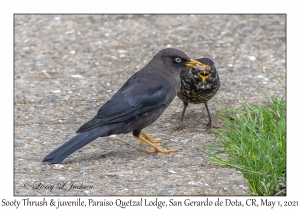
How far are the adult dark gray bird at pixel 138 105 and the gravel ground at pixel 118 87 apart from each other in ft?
0.67

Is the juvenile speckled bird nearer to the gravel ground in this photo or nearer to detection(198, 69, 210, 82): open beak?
detection(198, 69, 210, 82): open beak

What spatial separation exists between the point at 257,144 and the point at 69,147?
1.97 metres

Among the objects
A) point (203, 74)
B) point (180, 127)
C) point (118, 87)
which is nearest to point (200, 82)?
point (203, 74)

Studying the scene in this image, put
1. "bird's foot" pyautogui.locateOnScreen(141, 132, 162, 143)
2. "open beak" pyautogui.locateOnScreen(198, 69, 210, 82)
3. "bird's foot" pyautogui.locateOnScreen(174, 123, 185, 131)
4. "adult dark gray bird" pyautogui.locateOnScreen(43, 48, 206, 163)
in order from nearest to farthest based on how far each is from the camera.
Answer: "adult dark gray bird" pyautogui.locateOnScreen(43, 48, 206, 163), "bird's foot" pyautogui.locateOnScreen(141, 132, 162, 143), "open beak" pyautogui.locateOnScreen(198, 69, 210, 82), "bird's foot" pyautogui.locateOnScreen(174, 123, 185, 131)

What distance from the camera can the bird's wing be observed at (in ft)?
20.5

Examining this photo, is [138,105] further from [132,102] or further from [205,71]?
[205,71]

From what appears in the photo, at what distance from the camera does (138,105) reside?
6.41 meters

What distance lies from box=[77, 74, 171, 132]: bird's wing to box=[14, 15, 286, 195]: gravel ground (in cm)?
43

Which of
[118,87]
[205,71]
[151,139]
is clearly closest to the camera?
[151,139]

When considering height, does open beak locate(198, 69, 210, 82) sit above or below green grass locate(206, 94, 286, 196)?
above

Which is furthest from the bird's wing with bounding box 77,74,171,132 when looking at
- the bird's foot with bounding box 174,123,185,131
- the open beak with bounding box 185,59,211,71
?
the bird's foot with bounding box 174,123,185,131

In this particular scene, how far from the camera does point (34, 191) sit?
17.9 feet

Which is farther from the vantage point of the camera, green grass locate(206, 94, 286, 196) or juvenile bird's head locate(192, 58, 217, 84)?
juvenile bird's head locate(192, 58, 217, 84)

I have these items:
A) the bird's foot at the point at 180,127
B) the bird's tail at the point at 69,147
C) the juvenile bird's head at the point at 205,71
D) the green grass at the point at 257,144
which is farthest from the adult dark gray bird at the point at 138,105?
the green grass at the point at 257,144
